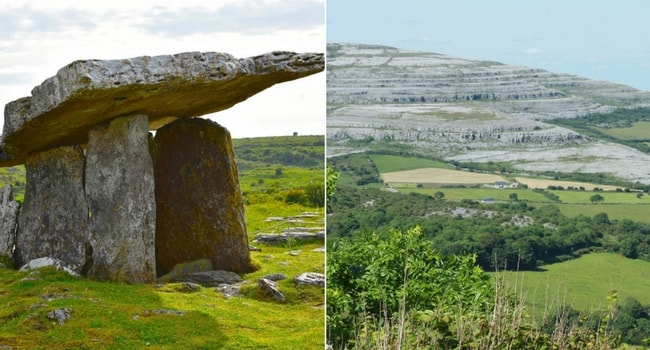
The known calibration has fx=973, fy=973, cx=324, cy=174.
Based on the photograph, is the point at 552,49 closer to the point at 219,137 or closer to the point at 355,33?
the point at 355,33

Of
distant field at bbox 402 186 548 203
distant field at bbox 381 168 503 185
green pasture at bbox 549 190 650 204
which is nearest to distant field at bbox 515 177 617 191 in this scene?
green pasture at bbox 549 190 650 204

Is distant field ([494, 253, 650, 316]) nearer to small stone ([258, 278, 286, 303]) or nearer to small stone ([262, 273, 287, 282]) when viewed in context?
small stone ([262, 273, 287, 282])

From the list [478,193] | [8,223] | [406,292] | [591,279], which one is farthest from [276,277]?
[478,193]

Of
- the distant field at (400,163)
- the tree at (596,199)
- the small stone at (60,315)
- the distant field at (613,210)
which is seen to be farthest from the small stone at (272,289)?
the distant field at (400,163)

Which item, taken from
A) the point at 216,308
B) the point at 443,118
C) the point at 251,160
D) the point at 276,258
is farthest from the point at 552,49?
the point at 216,308

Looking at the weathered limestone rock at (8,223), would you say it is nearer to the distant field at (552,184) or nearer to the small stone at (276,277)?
the small stone at (276,277)

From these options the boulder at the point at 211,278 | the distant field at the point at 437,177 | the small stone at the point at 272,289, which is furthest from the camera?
the distant field at the point at 437,177
